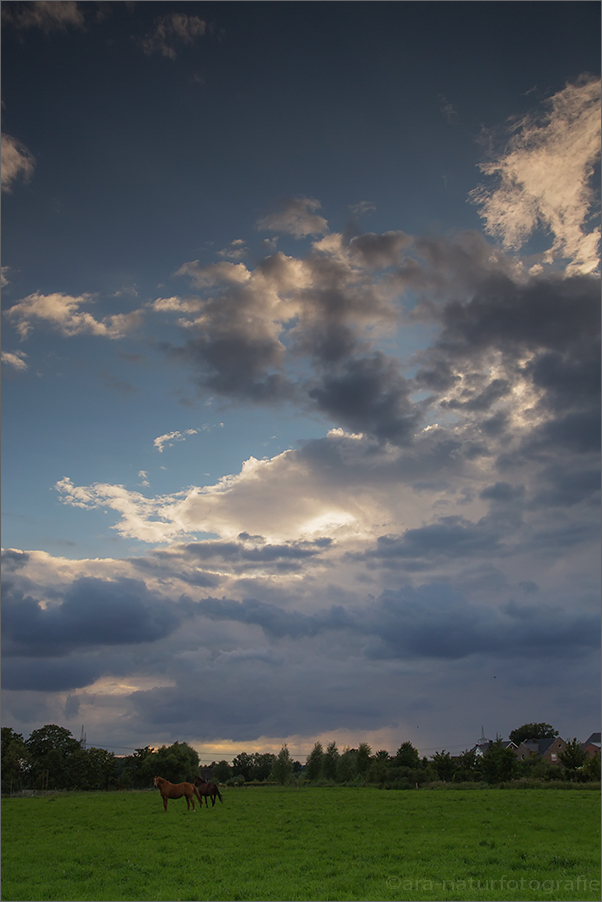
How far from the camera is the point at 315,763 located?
91688 millimetres

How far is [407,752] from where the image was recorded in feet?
289

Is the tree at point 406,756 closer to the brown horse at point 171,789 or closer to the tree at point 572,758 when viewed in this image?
the tree at point 572,758

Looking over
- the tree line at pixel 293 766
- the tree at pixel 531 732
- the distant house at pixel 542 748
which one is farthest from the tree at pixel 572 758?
the tree at pixel 531 732

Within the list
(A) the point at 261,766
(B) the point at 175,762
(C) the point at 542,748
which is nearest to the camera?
(B) the point at 175,762

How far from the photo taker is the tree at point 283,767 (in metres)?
81.9

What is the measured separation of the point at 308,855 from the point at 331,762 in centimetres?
7839

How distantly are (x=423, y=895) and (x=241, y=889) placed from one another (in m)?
5.64

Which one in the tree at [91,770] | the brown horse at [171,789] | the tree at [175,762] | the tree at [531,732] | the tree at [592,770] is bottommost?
the tree at [531,732]

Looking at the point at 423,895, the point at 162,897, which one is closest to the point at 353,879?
the point at 423,895

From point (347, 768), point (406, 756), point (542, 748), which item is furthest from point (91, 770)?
point (542, 748)

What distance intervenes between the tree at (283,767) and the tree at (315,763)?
9.58 meters

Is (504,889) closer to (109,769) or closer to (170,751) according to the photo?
(170,751)

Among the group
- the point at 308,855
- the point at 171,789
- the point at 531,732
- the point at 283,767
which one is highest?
the point at 308,855

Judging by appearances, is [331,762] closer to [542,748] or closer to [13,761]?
[13,761]
